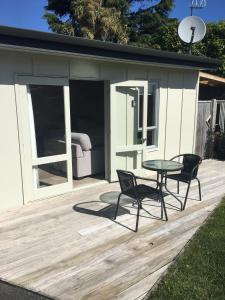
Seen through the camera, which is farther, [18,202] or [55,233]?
[18,202]

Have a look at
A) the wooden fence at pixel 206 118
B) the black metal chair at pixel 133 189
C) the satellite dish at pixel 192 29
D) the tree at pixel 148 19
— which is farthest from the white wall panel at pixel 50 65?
the tree at pixel 148 19

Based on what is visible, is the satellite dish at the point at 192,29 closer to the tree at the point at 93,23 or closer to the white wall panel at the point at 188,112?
the white wall panel at the point at 188,112

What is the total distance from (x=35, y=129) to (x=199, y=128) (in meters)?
5.15

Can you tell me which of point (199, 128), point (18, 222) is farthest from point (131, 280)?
point (199, 128)

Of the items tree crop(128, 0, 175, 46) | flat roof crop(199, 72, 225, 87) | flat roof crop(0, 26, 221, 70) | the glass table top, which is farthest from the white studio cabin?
tree crop(128, 0, 175, 46)

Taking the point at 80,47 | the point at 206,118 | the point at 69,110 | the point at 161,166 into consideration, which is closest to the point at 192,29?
the point at 206,118

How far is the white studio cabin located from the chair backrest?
5.31 ft

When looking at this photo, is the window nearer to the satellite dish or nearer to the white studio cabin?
the white studio cabin

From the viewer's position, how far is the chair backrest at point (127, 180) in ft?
13.5

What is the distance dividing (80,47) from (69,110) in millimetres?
1192

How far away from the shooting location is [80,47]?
4.79 m

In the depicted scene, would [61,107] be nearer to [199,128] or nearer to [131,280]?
[131,280]

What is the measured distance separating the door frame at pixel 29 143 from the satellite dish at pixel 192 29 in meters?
4.33

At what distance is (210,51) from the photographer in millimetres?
14102
